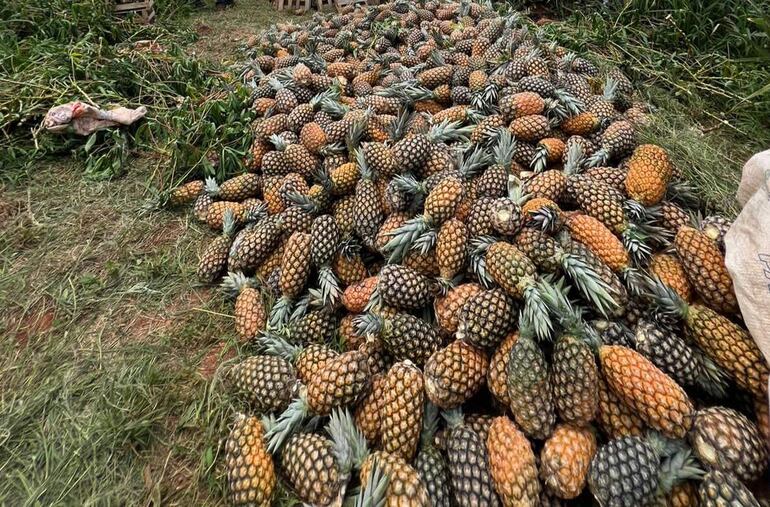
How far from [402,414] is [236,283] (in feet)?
5.70

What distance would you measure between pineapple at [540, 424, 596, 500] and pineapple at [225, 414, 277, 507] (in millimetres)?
1292

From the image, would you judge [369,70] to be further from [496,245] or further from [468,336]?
[468,336]

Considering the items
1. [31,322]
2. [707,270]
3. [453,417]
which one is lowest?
[31,322]

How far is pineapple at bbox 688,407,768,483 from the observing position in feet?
5.44

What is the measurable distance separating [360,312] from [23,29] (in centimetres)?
727

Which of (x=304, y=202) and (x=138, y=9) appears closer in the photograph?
(x=304, y=202)

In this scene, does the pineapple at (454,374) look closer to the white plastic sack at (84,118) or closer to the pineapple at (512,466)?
the pineapple at (512,466)

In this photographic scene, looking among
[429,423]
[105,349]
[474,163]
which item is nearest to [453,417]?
[429,423]

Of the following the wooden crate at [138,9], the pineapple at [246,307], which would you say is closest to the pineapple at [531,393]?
the pineapple at [246,307]

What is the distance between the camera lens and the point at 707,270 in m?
2.18

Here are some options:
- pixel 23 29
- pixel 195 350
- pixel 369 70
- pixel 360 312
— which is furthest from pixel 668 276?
pixel 23 29

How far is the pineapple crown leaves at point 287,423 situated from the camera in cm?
213

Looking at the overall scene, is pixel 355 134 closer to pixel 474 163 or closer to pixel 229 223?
A: pixel 474 163

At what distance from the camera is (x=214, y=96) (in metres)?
4.95
